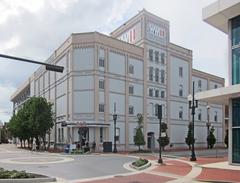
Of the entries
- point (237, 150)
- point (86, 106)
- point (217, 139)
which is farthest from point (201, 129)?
point (237, 150)

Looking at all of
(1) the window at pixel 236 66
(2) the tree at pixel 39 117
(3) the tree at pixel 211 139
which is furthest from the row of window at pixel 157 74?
(1) the window at pixel 236 66

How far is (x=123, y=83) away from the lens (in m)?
59.8

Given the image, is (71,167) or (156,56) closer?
(71,167)

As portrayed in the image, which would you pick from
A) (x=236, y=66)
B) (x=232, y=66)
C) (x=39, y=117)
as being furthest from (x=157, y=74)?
(x=236, y=66)

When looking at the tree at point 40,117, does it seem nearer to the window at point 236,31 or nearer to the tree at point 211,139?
the tree at point 211,139

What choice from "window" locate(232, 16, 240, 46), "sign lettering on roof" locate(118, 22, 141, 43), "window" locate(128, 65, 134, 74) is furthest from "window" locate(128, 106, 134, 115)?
"window" locate(232, 16, 240, 46)

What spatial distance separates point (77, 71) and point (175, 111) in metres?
21.2

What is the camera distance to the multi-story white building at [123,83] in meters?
55.4

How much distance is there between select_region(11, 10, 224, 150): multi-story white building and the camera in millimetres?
55438

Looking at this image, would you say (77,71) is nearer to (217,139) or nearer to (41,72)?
(41,72)

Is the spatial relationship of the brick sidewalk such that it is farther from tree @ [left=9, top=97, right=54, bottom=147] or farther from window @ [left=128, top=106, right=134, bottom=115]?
tree @ [left=9, top=97, right=54, bottom=147]

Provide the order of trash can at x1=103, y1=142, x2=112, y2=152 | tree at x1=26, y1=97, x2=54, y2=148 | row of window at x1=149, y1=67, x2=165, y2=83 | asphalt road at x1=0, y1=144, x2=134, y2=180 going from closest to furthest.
A: asphalt road at x1=0, y1=144, x2=134, y2=180, trash can at x1=103, y1=142, x2=112, y2=152, tree at x1=26, y1=97, x2=54, y2=148, row of window at x1=149, y1=67, x2=165, y2=83

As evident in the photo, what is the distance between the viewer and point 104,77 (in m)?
56.5

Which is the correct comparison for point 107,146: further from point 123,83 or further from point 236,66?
point 236,66
